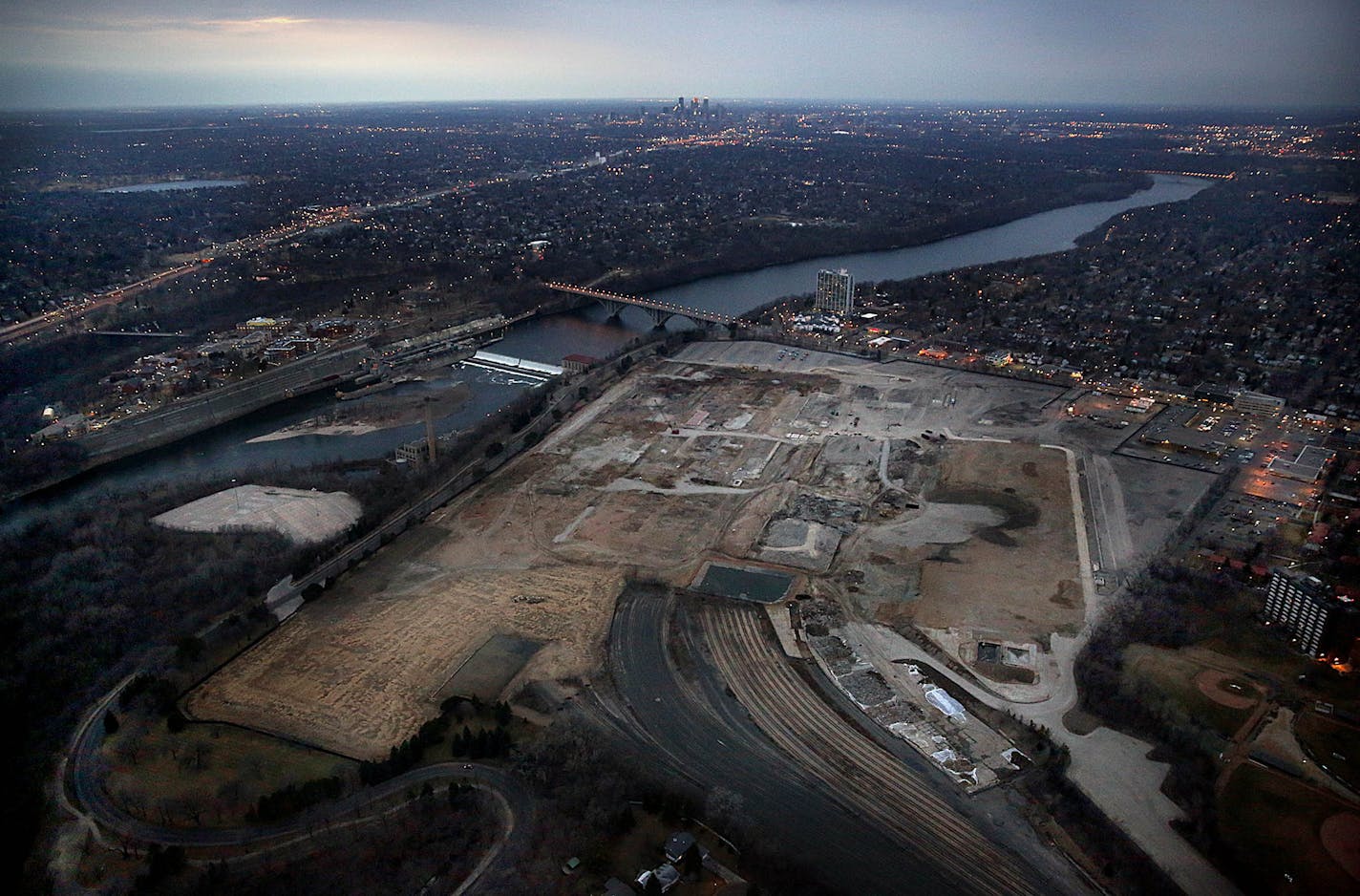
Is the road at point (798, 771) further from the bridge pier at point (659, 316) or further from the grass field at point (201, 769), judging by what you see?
the bridge pier at point (659, 316)

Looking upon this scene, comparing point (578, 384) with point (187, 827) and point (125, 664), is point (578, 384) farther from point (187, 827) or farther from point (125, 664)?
point (187, 827)

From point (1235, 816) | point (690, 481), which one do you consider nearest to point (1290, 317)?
point (690, 481)

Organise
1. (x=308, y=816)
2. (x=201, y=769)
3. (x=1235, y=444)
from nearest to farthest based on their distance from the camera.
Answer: (x=308, y=816) → (x=201, y=769) → (x=1235, y=444)

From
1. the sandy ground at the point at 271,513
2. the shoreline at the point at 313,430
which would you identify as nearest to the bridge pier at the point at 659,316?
the shoreline at the point at 313,430

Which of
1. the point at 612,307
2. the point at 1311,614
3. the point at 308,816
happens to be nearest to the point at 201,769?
the point at 308,816

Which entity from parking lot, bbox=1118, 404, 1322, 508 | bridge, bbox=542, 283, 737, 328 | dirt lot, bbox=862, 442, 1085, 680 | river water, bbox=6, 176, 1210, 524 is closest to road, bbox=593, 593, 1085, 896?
dirt lot, bbox=862, 442, 1085, 680

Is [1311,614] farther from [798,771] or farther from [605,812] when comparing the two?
[605,812]
